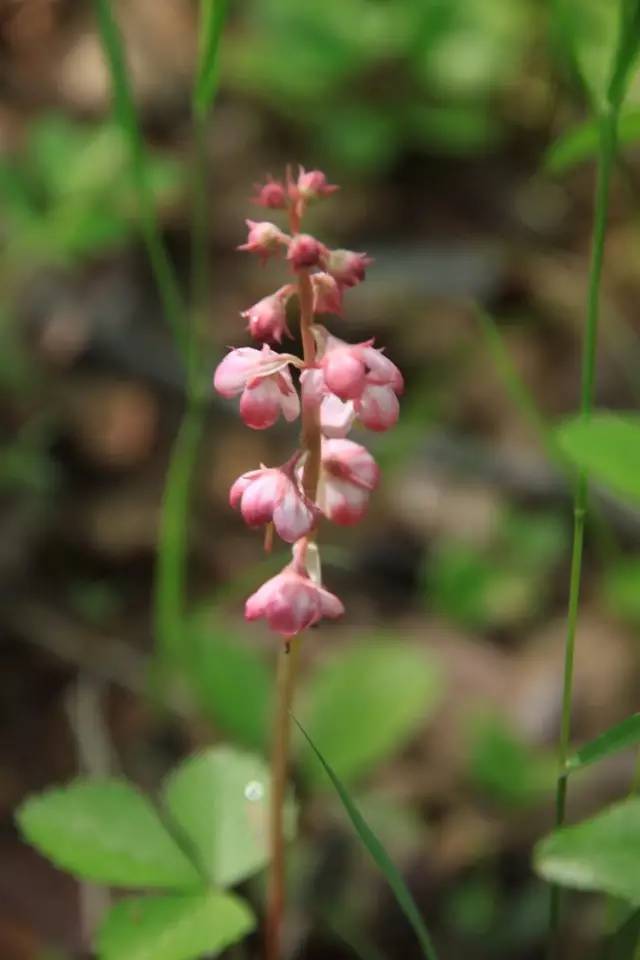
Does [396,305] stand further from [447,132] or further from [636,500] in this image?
[636,500]

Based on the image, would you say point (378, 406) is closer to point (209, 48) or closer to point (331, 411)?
point (331, 411)

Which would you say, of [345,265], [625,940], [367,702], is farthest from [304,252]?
[367,702]

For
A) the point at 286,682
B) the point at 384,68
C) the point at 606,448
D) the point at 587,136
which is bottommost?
the point at 286,682

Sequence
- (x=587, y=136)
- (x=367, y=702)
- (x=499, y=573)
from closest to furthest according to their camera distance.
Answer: (x=587, y=136)
(x=367, y=702)
(x=499, y=573)

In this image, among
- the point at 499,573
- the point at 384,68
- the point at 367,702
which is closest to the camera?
the point at 367,702

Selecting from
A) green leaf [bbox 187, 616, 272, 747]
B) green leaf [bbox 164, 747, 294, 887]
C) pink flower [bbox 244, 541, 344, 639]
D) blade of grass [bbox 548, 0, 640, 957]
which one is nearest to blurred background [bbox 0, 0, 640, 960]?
green leaf [bbox 187, 616, 272, 747]

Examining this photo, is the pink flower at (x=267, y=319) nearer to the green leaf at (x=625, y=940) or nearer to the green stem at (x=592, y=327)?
the green stem at (x=592, y=327)

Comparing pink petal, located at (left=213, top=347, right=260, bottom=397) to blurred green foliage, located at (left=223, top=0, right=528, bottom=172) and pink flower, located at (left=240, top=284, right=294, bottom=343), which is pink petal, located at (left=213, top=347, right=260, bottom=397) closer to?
pink flower, located at (left=240, top=284, right=294, bottom=343)
